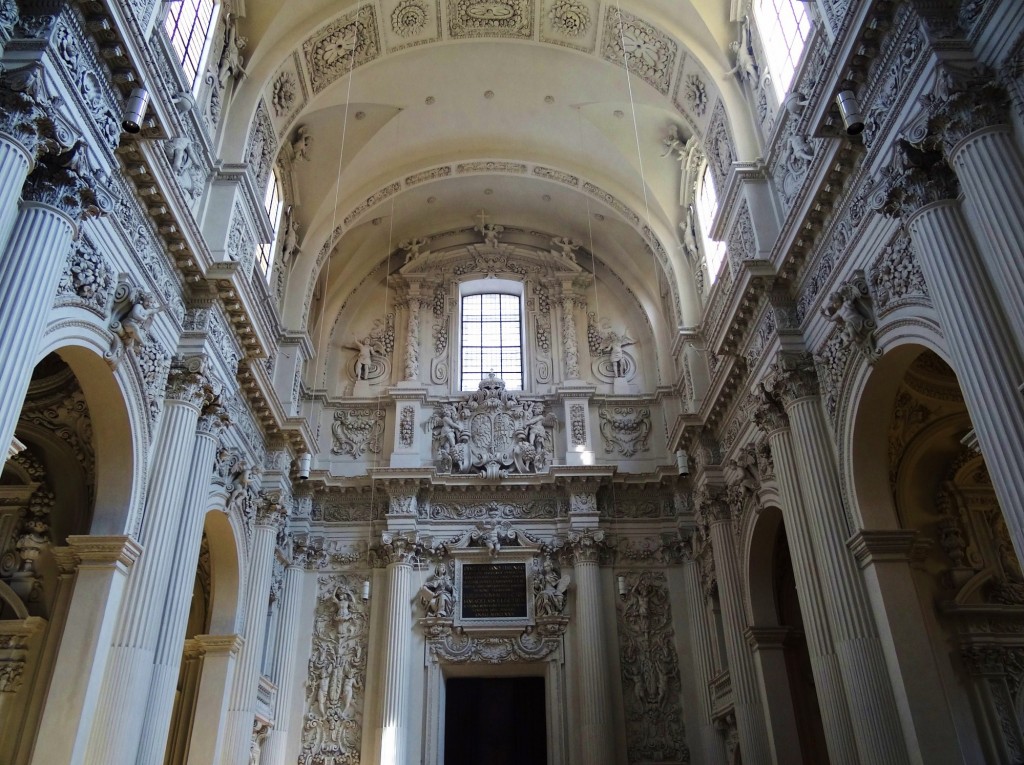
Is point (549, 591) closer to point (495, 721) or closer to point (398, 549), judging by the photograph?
point (495, 721)

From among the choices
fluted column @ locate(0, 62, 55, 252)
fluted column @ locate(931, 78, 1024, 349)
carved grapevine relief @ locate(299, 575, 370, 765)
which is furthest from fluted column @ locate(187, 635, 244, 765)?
fluted column @ locate(931, 78, 1024, 349)

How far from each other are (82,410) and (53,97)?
422cm

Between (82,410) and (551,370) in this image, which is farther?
(551,370)

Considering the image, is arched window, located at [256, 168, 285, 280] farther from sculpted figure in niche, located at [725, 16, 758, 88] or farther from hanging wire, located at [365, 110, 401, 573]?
sculpted figure in niche, located at [725, 16, 758, 88]

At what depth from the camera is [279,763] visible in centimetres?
1477

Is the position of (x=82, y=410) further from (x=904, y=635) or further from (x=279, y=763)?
(x=904, y=635)

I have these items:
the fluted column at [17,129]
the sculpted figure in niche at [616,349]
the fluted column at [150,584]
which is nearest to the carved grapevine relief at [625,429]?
the sculpted figure in niche at [616,349]

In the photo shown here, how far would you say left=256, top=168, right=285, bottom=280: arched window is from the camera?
15.2m

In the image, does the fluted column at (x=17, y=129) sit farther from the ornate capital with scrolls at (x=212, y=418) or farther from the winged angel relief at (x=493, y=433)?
the winged angel relief at (x=493, y=433)

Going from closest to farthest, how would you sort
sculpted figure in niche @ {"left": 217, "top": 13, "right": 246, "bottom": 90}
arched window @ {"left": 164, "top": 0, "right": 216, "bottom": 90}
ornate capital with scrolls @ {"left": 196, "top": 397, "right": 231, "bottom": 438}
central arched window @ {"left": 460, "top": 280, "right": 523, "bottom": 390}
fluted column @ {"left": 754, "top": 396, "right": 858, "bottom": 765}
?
fluted column @ {"left": 754, "top": 396, "right": 858, "bottom": 765}
arched window @ {"left": 164, "top": 0, "right": 216, "bottom": 90}
ornate capital with scrolls @ {"left": 196, "top": 397, "right": 231, "bottom": 438}
sculpted figure in niche @ {"left": 217, "top": 13, "right": 246, "bottom": 90}
central arched window @ {"left": 460, "top": 280, "right": 523, "bottom": 390}

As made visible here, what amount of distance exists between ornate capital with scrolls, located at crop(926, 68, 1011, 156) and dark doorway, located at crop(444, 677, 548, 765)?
12.4 m

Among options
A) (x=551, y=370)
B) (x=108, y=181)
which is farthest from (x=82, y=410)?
(x=551, y=370)

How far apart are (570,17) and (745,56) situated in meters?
3.83

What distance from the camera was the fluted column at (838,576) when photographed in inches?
360
